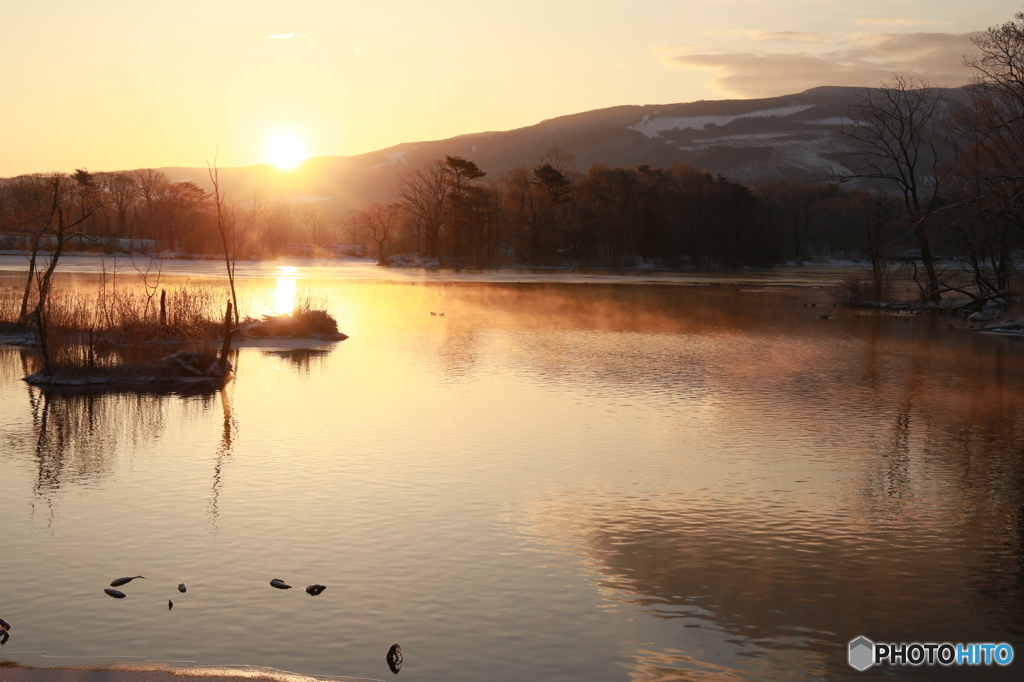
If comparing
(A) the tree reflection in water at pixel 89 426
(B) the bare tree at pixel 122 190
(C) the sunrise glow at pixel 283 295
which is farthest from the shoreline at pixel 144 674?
(B) the bare tree at pixel 122 190

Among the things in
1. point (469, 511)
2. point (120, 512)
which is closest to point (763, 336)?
point (469, 511)

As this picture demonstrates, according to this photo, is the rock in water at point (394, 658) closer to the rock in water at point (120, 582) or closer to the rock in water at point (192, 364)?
the rock in water at point (120, 582)

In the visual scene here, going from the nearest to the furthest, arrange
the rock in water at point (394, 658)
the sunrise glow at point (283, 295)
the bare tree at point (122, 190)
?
the rock in water at point (394, 658)
the sunrise glow at point (283, 295)
the bare tree at point (122, 190)

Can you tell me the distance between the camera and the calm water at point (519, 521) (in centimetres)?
831

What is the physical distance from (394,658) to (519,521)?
436 centimetres

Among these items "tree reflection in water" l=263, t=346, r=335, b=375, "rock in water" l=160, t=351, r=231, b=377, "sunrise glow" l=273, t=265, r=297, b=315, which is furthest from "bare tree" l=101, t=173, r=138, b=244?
"rock in water" l=160, t=351, r=231, b=377

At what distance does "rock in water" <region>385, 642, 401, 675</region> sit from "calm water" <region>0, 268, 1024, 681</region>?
89 millimetres

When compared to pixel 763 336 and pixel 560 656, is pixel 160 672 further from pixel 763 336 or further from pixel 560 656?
pixel 763 336

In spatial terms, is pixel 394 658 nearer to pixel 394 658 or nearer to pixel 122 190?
pixel 394 658

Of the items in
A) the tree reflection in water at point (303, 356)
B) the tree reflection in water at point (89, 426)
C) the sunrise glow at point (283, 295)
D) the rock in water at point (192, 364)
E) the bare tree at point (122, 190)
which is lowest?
the tree reflection in water at point (89, 426)

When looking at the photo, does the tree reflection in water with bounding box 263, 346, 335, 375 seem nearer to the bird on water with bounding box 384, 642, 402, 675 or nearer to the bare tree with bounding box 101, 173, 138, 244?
the bird on water with bounding box 384, 642, 402, 675

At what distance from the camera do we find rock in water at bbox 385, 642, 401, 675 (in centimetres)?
769

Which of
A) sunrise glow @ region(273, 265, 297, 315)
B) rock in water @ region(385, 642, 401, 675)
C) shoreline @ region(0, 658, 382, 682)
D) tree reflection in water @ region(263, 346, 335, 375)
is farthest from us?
sunrise glow @ region(273, 265, 297, 315)

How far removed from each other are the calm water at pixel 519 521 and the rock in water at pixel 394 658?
9 cm
